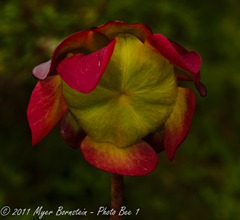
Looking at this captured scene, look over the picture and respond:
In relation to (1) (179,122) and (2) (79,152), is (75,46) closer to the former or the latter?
(1) (179,122)

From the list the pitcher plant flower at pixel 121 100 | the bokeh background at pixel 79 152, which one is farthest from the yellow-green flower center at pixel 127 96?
the bokeh background at pixel 79 152

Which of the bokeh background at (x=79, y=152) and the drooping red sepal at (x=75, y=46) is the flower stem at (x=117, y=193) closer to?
the drooping red sepal at (x=75, y=46)

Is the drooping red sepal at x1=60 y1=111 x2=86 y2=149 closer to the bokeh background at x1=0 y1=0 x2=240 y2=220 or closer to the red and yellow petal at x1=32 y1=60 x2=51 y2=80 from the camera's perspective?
the red and yellow petal at x1=32 y1=60 x2=51 y2=80

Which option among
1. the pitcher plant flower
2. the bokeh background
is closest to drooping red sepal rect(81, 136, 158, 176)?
the pitcher plant flower

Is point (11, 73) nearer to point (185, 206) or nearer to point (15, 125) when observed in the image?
point (15, 125)

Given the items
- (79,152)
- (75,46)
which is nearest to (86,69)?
(75,46)
